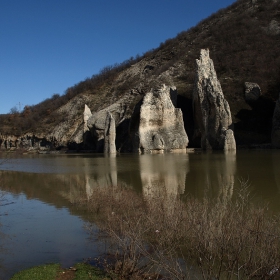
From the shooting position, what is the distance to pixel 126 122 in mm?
68188

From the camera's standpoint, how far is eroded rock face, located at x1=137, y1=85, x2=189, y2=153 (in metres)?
55.9

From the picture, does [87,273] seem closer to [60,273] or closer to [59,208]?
[60,273]

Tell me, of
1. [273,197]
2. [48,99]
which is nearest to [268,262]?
[273,197]

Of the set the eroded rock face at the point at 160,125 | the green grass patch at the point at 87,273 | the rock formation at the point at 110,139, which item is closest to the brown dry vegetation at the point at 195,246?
the green grass patch at the point at 87,273

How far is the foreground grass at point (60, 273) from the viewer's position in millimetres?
6621

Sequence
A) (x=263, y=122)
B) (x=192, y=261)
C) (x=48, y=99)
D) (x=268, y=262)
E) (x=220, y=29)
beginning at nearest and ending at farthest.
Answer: (x=268, y=262), (x=192, y=261), (x=263, y=122), (x=220, y=29), (x=48, y=99)

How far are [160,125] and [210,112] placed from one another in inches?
345

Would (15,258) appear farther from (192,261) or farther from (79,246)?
(192,261)

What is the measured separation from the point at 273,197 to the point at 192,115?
54.4 metres

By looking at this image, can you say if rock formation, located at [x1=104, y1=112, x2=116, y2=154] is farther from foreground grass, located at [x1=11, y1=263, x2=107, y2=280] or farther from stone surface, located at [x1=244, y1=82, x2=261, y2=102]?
foreground grass, located at [x1=11, y1=263, x2=107, y2=280]

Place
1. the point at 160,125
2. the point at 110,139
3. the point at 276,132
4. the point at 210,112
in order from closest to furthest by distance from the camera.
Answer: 1. the point at 276,132
2. the point at 210,112
3. the point at 160,125
4. the point at 110,139

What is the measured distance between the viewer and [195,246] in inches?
260

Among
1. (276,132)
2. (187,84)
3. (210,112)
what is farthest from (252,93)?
(276,132)

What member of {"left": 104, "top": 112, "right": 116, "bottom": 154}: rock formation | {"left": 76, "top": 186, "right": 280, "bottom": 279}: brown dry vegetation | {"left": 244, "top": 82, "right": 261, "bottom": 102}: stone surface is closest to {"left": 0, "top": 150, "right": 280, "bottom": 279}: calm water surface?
{"left": 76, "top": 186, "right": 280, "bottom": 279}: brown dry vegetation
